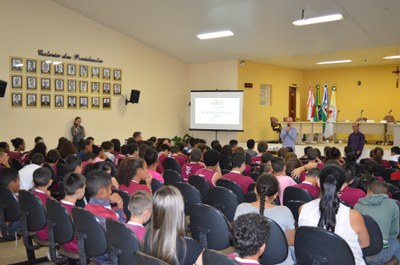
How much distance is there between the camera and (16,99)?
31.6 ft

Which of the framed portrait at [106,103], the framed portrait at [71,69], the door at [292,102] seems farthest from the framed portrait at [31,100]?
the door at [292,102]

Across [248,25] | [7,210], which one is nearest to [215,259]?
[7,210]

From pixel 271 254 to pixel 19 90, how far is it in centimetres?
881

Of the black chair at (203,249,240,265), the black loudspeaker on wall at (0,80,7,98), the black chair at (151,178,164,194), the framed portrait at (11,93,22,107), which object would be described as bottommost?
the black chair at (151,178,164,194)

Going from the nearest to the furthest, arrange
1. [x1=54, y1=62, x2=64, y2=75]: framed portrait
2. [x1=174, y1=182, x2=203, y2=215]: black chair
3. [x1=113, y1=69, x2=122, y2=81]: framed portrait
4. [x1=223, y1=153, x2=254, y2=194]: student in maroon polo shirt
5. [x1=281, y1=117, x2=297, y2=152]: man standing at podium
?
[x1=174, y1=182, x2=203, y2=215]: black chair → [x1=223, y1=153, x2=254, y2=194]: student in maroon polo shirt → [x1=281, y1=117, x2=297, y2=152]: man standing at podium → [x1=54, y1=62, x2=64, y2=75]: framed portrait → [x1=113, y1=69, x2=122, y2=81]: framed portrait

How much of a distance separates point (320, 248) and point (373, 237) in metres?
0.74

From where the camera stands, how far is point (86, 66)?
36.3ft

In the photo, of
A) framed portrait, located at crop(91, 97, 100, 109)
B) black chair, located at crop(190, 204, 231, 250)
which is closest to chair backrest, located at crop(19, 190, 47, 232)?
black chair, located at crop(190, 204, 231, 250)

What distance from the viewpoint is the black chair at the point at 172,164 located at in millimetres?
6223

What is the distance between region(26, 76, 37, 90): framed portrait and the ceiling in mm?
2155

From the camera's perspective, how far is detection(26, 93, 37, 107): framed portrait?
32.3ft

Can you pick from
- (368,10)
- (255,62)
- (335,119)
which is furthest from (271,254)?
(335,119)

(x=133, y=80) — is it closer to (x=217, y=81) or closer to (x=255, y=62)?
(x=217, y=81)

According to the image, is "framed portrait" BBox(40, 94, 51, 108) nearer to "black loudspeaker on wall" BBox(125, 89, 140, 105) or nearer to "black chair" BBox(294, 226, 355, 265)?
"black loudspeaker on wall" BBox(125, 89, 140, 105)
